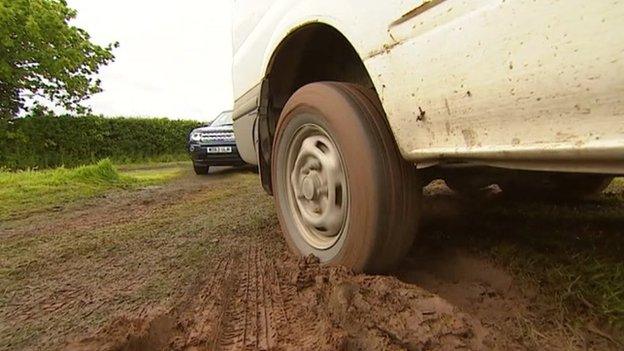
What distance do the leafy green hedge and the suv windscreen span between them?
7.69 metres

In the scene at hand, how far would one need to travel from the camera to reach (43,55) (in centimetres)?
1770

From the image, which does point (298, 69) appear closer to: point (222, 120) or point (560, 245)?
point (560, 245)

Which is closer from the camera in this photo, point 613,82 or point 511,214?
point 613,82

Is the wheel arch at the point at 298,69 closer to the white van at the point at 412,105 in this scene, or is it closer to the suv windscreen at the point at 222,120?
the white van at the point at 412,105

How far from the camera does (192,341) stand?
140cm

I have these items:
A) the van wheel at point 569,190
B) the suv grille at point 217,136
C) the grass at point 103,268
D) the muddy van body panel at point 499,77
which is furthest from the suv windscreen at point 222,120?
the muddy van body panel at point 499,77

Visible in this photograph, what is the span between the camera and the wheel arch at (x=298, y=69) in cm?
234

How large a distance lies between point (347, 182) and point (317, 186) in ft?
0.90

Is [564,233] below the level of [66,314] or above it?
above

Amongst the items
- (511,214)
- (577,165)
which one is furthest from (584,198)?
(577,165)

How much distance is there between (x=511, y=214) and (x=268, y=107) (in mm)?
1691

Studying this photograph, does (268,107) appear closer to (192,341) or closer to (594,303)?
(192,341)

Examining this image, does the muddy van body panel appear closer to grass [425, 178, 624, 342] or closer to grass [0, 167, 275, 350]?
grass [425, 178, 624, 342]

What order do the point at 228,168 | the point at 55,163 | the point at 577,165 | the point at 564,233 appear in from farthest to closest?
the point at 55,163 < the point at 228,168 < the point at 564,233 < the point at 577,165
